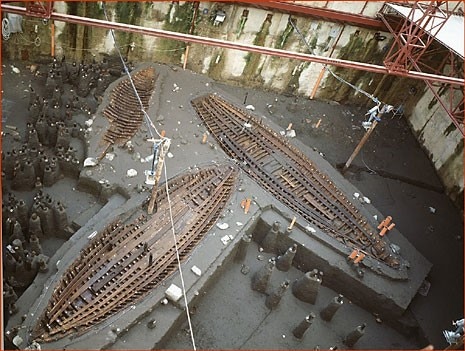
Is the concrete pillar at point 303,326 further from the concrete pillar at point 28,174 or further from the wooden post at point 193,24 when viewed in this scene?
the wooden post at point 193,24

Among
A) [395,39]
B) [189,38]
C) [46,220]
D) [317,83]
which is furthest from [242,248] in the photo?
[317,83]

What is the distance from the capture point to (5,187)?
8.91m

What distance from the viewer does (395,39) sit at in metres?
11.6

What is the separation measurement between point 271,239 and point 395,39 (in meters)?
6.34

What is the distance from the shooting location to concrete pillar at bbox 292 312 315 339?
840 cm

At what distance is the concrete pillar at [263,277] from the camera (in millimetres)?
8844

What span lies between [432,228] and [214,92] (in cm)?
701

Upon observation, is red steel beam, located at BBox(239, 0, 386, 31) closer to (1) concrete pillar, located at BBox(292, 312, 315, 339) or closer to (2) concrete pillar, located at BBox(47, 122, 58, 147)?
(2) concrete pillar, located at BBox(47, 122, 58, 147)

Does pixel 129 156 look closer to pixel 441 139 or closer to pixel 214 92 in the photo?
pixel 214 92

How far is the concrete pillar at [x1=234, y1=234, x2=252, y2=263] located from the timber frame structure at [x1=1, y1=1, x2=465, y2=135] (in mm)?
4304

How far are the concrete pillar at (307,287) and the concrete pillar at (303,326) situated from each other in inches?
24.6

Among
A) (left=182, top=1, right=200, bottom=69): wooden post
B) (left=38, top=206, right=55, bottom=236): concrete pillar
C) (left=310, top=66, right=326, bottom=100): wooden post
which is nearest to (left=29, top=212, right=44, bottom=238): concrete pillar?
(left=38, top=206, right=55, bottom=236): concrete pillar

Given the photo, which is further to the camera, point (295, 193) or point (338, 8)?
point (338, 8)

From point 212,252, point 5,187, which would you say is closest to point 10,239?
point 5,187
